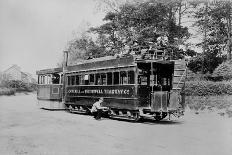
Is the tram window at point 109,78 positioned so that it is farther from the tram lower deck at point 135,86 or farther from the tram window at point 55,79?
the tram window at point 55,79

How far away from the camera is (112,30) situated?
33.8m

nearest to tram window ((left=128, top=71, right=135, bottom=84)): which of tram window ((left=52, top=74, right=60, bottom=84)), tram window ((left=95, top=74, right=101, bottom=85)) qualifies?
tram window ((left=95, top=74, right=101, bottom=85))

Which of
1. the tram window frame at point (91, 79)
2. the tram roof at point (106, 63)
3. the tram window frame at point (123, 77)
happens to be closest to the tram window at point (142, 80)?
the tram window frame at point (123, 77)

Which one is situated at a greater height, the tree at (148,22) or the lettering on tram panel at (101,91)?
the tree at (148,22)

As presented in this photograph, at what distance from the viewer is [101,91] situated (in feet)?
55.2

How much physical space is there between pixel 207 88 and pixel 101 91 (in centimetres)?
844

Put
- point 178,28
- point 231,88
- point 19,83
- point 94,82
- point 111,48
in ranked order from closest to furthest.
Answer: point 94,82, point 231,88, point 178,28, point 111,48, point 19,83

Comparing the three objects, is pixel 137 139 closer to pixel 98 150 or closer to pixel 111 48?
pixel 98 150

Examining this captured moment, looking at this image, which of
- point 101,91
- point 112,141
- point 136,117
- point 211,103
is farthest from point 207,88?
point 112,141

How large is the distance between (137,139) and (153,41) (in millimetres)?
19113

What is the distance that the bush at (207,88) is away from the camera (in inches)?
836

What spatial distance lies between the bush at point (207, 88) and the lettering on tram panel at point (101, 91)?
26.6 ft

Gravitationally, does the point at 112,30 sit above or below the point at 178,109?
above

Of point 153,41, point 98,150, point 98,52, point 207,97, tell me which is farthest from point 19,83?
point 98,150
